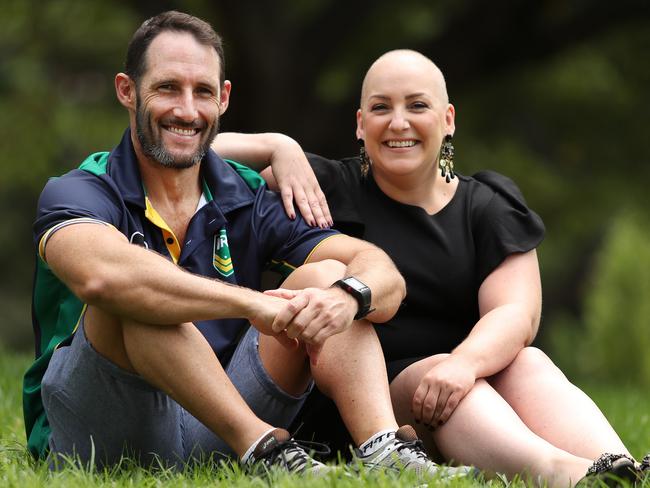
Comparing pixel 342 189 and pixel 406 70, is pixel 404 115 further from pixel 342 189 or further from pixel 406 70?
pixel 342 189

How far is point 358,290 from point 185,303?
0.58 meters

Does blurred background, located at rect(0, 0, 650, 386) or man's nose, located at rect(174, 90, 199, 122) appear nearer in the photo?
man's nose, located at rect(174, 90, 199, 122)

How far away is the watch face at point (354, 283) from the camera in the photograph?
3.71m

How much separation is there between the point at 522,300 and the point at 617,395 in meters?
3.45

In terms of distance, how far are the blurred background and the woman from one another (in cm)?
580

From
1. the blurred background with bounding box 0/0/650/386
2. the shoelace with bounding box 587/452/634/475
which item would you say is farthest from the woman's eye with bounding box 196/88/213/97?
the blurred background with bounding box 0/0/650/386

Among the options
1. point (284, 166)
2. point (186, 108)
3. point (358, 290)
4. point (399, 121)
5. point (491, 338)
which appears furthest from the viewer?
point (284, 166)

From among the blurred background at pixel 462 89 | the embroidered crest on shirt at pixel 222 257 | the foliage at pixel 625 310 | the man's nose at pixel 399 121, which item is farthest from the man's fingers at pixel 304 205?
the foliage at pixel 625 310

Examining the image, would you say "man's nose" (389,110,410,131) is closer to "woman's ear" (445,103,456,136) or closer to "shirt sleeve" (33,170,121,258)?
"woman's ear" (445,103,456,136)

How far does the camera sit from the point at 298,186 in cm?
437

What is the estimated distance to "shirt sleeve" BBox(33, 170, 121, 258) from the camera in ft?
12.0

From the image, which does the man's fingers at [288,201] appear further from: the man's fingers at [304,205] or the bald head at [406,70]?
the bald head at [406,70]

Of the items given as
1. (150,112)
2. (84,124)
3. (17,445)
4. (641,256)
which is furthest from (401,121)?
(641,256)

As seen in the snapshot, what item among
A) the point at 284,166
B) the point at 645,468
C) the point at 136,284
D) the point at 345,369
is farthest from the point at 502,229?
the point at 136,284
